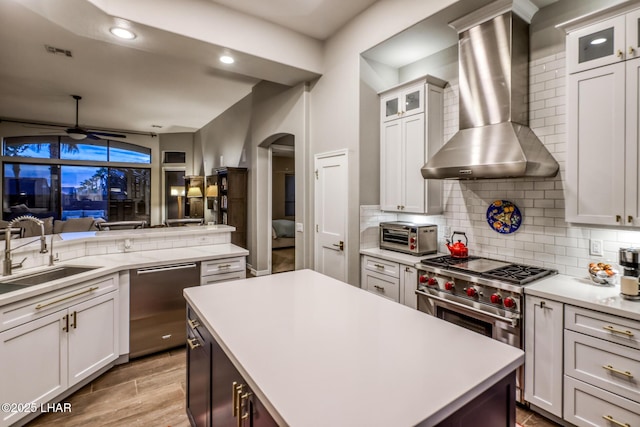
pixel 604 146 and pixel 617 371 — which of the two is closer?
pixel 617 371

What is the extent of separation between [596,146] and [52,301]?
12.7ft

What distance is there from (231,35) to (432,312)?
3377 millimetres

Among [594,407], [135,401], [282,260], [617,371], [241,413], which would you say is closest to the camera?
[241,413]

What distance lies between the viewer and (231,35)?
342cm

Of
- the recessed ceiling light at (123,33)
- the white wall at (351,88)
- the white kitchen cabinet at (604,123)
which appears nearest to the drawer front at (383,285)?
the white wall at (351,88)

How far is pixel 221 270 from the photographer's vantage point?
133 inches

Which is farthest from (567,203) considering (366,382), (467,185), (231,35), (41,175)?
(41,175)

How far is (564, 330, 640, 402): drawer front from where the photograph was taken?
6.00 ft

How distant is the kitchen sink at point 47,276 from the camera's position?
2.35 metres

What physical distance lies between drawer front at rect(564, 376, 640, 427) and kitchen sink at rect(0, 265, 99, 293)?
11.9 ft

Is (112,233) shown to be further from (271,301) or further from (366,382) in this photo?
(366,382)

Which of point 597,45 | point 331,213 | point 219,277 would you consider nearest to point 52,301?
point 219,277

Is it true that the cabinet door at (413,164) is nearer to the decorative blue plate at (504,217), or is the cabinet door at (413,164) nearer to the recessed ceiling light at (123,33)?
the decorative blue plate at (504,217)

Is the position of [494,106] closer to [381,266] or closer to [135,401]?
[381,266]
